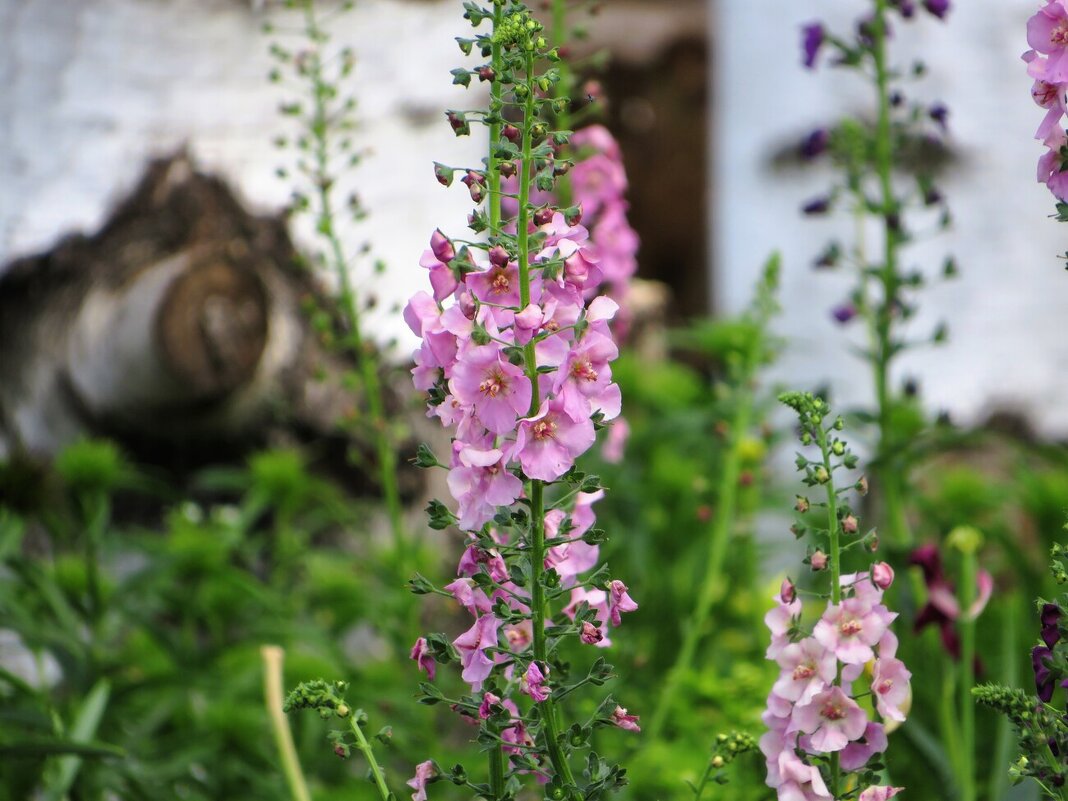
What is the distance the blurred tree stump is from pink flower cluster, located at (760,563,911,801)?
1.25m

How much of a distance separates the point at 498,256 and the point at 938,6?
→ 101 cm

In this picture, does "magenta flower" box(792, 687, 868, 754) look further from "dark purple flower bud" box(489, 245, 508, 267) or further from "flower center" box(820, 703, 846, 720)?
"dark purple flower bud" box(489, 245, 508, 267)

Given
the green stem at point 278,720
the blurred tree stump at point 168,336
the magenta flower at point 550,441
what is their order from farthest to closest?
1. the blurred tree stump at point 168,336
2. the green stem at point 278,720
3. the magenta flower at point 550,441

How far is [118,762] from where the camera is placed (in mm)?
1219

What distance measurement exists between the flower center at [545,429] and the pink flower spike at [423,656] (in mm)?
147

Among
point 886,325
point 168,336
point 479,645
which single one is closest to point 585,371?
point 479,645

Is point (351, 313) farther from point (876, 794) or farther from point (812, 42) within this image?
point (876, 794)

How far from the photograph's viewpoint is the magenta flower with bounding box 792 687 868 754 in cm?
73

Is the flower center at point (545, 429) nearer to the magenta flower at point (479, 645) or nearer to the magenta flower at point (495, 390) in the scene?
the magenta flower at point (495, 390)

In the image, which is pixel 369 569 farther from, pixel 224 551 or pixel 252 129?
pixel 252 129

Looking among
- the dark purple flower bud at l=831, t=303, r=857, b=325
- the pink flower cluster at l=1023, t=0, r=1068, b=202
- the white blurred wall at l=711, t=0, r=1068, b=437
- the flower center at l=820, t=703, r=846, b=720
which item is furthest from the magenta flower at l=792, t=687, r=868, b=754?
the white blurred wall at l=711, t=0, r=1068, b=437

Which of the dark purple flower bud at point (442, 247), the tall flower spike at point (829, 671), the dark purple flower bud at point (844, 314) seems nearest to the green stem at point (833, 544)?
the tall flower spike at point (829, 671)

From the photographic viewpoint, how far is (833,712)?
0.74 metres

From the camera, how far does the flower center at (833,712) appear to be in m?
0.74
